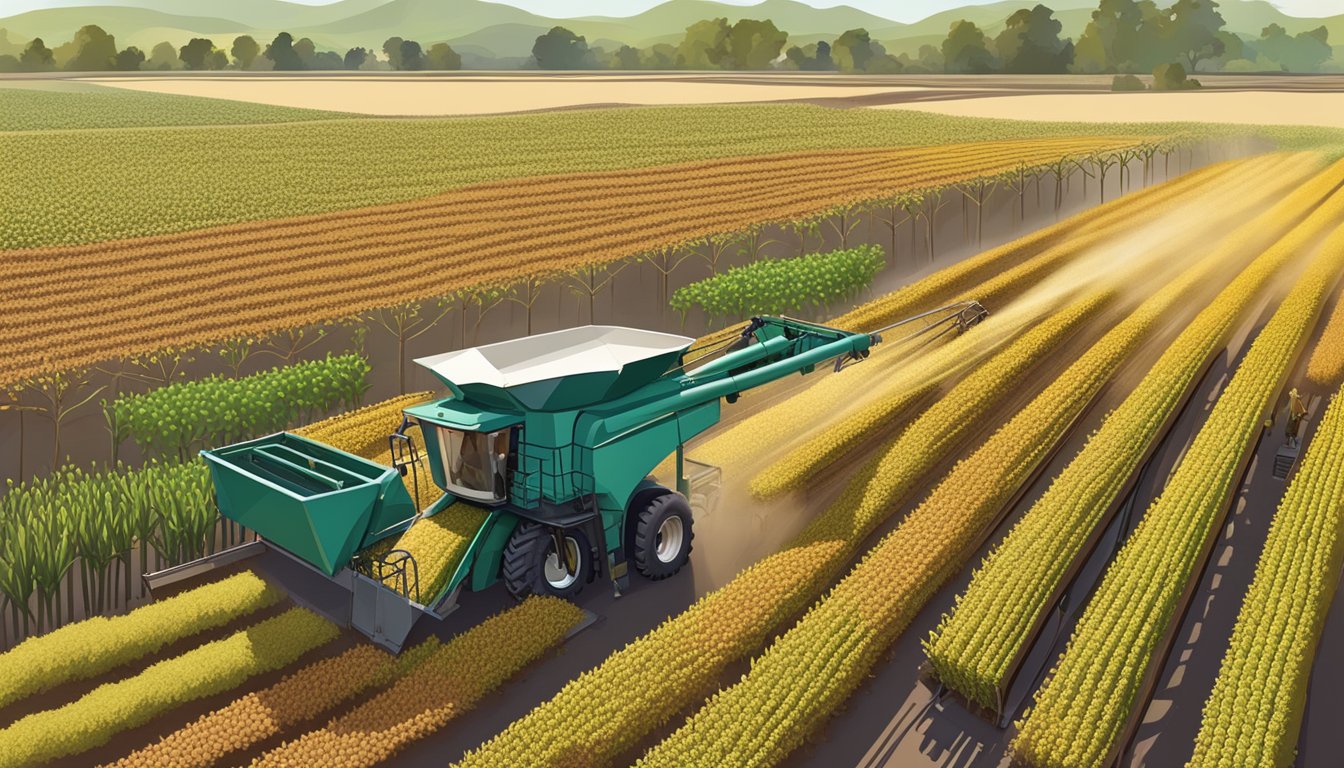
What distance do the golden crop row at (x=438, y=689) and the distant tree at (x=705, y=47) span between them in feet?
341

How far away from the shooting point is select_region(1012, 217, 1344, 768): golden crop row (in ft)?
29.6

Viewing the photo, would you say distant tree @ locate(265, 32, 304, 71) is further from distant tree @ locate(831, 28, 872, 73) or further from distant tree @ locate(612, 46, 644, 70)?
distant tree @ locate(831, 28, 872, 73)

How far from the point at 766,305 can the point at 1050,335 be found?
6.60 metres

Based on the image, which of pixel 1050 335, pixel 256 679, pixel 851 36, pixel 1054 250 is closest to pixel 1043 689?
pixel 256 679

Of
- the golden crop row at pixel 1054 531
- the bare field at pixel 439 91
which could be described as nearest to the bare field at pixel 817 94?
the bare field at pixel 439 91

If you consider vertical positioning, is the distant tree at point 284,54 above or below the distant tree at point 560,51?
below

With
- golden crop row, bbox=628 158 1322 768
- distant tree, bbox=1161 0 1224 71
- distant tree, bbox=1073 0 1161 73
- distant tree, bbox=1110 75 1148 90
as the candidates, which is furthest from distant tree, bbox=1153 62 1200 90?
golden crop row, bbox=628 158 1322 768

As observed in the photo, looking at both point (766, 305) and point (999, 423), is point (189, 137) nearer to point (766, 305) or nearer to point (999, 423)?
point (766, 305)

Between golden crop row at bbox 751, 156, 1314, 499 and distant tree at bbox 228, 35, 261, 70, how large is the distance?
3292 inches

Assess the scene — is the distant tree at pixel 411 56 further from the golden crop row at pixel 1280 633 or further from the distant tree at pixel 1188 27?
the golden crop row at pixel 1280 633

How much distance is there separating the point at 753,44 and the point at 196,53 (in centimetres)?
5509

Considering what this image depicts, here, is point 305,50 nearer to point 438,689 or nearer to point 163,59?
point 163,59

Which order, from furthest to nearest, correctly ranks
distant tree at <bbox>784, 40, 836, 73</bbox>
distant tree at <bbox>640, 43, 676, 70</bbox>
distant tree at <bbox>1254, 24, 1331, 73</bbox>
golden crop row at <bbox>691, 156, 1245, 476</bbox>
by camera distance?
1. distant tree at <bbox>1254, 24, 1331, 73</bbox>
2. distant tree at <bbox>640, 43, 676, 70</bbox>
3. distant tree at <bbox>784, 40, 836, 73</bbox>
4. golden crop row at <bbox>691, 156, 1245, 476</bbox>

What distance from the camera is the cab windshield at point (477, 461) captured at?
432 inches
